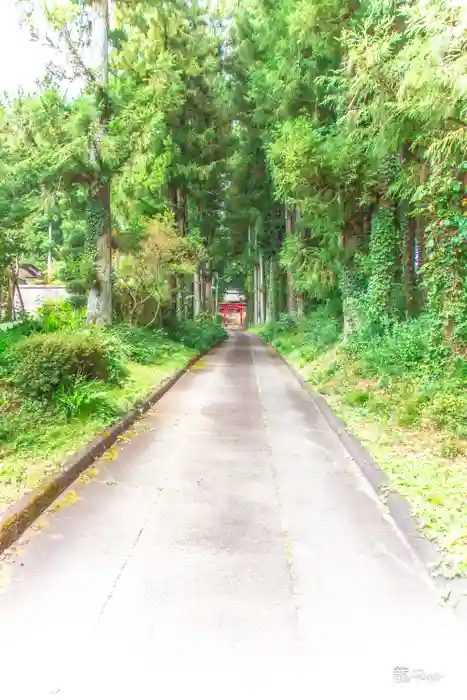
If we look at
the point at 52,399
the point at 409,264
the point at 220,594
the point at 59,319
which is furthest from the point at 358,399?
the point at 409,264

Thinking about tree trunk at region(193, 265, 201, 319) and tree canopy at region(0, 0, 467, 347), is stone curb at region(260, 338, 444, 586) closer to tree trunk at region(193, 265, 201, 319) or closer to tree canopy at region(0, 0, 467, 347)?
tree canopy at region(0, 0, 467, 347)

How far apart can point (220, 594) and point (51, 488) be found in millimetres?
2559

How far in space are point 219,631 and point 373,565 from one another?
147 cm

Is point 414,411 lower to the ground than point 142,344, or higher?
lower

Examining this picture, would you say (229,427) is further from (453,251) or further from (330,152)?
(330,152)

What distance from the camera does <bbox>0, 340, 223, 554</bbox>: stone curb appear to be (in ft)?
15.1

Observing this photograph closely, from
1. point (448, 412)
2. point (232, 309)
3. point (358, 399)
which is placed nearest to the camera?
point (448, 412)

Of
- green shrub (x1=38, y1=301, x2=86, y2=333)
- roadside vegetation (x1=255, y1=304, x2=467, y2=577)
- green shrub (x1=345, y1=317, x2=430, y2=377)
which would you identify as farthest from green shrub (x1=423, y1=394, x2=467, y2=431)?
green shrub (x1=38, y1=301, x2=86, y2=333)

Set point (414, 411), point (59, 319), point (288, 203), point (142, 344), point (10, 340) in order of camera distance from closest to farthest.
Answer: point (414, 411)
point (10, 340)
point (59, 319)
point (142, 344)
point (288, 203)

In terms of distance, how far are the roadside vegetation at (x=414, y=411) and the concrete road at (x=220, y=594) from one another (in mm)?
417

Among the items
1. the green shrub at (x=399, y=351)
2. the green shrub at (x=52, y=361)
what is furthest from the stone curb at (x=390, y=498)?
the green shrub at (x=52, y=361)

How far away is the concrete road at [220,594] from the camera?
2920 mm

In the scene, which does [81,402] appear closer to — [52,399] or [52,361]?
[52,399]

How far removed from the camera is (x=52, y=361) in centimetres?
901
